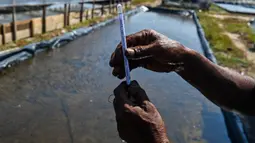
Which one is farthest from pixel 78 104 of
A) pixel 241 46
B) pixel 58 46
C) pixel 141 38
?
pixel 241 46

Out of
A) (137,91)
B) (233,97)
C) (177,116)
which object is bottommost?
(177,116)

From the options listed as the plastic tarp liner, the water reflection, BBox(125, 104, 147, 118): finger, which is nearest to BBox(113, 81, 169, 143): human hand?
BBox(125, 104, 147, 118): finger

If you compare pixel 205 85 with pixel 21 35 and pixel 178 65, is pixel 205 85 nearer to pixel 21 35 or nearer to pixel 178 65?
pixel 178 65

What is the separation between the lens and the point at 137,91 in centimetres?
140

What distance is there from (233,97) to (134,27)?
1387 cm

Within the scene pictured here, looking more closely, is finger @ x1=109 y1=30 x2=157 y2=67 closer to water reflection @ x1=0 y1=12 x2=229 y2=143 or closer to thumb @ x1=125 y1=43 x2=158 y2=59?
thumb @ x1=125 y1=43 x2=158 y2=59

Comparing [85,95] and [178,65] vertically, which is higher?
[178,65]

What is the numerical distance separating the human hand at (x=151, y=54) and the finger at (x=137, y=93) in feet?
0.53

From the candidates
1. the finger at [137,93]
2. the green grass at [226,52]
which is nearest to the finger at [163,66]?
the finger at [137,93]

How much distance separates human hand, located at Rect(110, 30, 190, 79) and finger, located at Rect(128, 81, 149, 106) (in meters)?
0.16

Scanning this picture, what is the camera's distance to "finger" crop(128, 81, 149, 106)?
138 cm

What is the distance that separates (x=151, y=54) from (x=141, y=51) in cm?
A: 9

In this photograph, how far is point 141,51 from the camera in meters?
1.54

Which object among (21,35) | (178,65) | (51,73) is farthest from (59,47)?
(178,65)
